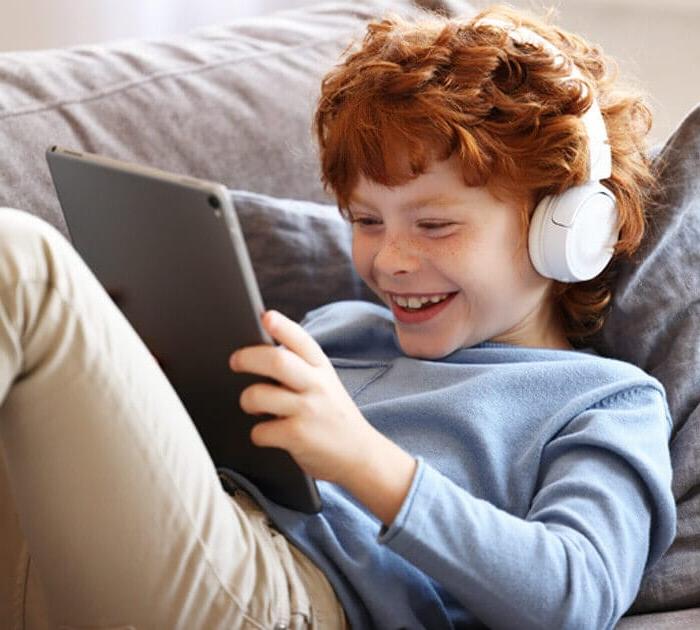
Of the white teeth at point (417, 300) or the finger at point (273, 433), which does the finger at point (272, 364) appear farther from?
the white teeth at point (417, 300)

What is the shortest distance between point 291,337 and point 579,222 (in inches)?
14.7

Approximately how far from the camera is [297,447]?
0.95 metres

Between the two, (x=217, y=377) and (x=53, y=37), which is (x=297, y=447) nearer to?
(x=217, y=377)

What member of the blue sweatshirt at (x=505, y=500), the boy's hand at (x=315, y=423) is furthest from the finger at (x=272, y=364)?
the blue sweatshirt at (x=505, y=500)

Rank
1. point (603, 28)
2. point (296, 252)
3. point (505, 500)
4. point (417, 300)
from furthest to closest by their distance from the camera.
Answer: point (603, 28) → point (296, 252) → point (417, 300) → point (505, 500)

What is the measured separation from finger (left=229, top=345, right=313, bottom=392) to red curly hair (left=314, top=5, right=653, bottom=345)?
321 millimetres

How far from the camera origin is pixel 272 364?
92cm

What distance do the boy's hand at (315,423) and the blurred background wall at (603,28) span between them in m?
1.14

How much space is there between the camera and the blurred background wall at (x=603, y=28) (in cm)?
201

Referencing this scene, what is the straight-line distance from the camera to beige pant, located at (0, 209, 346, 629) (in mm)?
873

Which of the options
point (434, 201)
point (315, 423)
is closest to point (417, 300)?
point (434, 201)

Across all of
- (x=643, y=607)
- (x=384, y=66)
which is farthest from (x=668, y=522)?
(x=384, y=66)

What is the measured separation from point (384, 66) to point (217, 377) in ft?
1.32

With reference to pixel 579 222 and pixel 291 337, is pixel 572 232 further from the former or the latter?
pixel 291 337
